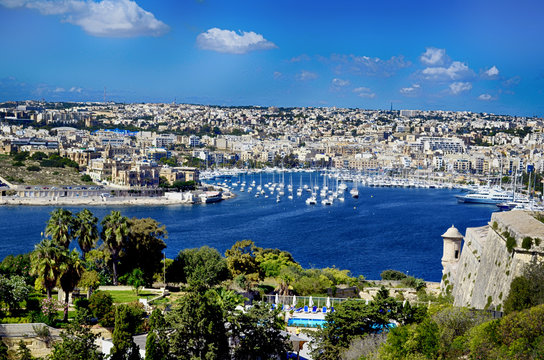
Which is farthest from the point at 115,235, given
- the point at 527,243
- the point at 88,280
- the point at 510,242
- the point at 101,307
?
the point at 527,243

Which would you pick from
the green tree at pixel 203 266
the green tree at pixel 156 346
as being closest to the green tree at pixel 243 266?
the green tree at pixel 203 266

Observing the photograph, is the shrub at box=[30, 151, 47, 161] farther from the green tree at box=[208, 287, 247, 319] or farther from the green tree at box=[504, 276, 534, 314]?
the green tree at box=[504, 276, 534, 314]

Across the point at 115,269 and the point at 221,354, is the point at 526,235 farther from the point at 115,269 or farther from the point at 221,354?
the point at 115,269

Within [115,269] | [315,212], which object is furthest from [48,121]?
[115,269]

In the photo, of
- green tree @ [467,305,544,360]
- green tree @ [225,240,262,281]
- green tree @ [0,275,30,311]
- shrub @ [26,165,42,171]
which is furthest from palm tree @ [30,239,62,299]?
shrub @ [26,165,42,171]

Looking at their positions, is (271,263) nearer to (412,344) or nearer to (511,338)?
(412,344)

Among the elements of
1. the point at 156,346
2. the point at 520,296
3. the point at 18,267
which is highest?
the point at 520,296
